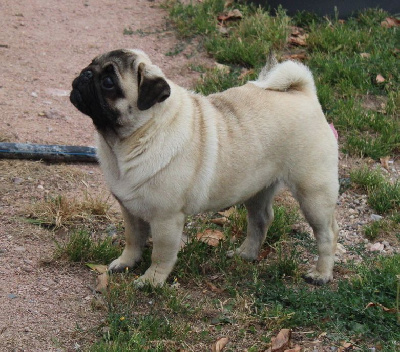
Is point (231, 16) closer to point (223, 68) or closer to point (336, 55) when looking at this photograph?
point (223, 68)

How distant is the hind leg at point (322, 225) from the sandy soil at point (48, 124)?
1418 millimetres

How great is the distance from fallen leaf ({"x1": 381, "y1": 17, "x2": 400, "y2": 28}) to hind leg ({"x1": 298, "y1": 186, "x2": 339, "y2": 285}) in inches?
156

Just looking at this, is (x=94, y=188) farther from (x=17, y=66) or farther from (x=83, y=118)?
(x=17, y=66)

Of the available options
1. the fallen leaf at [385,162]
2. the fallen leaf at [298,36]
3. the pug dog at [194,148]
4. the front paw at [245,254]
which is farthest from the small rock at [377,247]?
the fallen leaf at [298,36]

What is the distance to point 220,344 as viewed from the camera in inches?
149

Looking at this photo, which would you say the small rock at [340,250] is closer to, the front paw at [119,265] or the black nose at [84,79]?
the front paw at [119,265]

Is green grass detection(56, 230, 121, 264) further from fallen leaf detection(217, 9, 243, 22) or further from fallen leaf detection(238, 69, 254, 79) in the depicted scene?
fallen leaf detection(217, 9, 243, 22)

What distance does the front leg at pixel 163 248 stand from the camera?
4074 mm

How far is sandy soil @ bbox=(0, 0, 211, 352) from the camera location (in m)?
3.88

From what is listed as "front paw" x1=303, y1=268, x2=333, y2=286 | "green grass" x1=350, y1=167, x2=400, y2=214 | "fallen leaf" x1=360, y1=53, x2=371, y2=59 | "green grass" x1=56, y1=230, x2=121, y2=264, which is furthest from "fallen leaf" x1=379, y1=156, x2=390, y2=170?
"green grass" x1=56, y1=230, x2=121, y2=264

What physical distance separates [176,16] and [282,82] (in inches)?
147

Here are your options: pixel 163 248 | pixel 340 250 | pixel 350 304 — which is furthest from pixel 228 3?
pixel 350 304

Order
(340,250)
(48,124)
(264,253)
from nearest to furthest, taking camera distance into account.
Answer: (264,253), (340,250), (48,124)

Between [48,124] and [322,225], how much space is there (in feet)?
8.61
